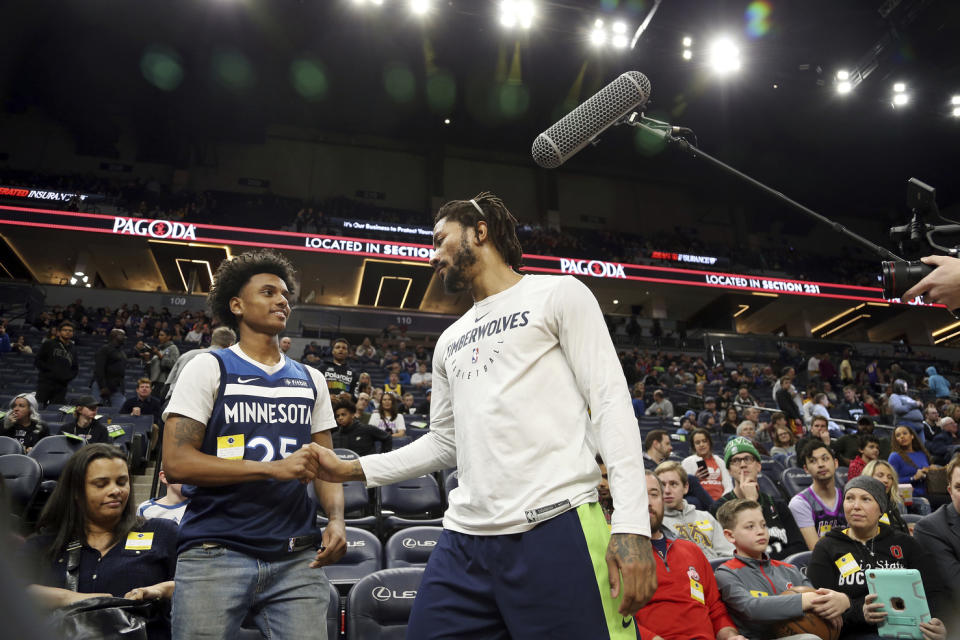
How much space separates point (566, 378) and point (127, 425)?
21.3 feet

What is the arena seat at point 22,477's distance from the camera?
12.9 feet

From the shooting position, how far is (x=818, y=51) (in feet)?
47.7

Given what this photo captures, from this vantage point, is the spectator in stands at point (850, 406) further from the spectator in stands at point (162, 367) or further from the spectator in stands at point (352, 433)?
the spectator in stands at point (162, 367)

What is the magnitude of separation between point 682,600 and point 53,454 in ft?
15.9

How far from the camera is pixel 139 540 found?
2.38m

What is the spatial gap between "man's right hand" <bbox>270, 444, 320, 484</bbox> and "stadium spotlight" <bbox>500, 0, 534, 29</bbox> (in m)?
13.9

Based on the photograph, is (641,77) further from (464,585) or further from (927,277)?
(464,585)

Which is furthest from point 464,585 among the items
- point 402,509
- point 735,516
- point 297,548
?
point 402,509

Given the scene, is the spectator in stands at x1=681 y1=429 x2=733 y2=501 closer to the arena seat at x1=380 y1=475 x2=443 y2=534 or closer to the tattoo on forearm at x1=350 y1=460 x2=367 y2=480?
the arena seat at x1=380 y1=475 x2=443 y2=534

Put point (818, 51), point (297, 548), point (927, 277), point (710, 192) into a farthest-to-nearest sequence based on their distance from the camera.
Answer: point (710, 192) < point (818, 51) < point (297, 548) < point (927, 277)

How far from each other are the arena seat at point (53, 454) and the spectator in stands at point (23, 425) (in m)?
0.63

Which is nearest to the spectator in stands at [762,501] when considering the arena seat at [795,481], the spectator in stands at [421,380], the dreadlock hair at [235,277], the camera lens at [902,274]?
the arena seat at [795,481]

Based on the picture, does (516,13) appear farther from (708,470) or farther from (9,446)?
(9,446)

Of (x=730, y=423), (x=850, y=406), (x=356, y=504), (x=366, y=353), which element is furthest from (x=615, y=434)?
(x=850, y=406)
